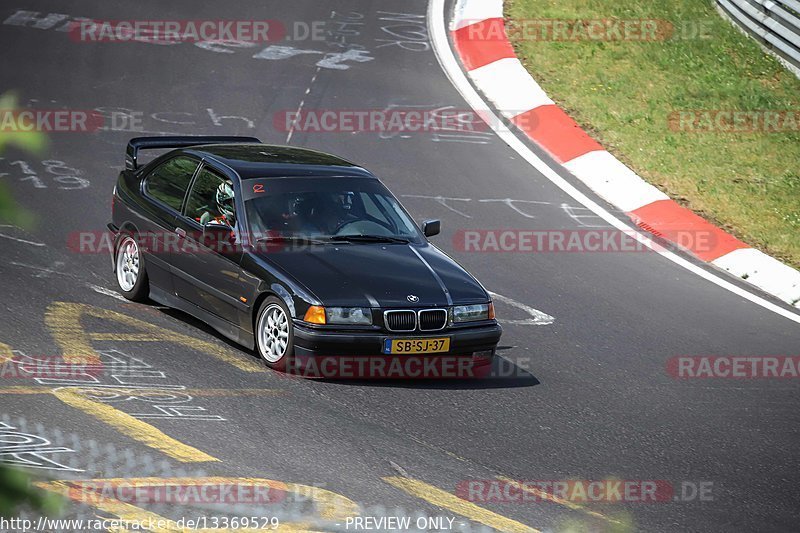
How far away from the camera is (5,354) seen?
7410mm

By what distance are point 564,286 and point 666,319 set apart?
41.0 inches

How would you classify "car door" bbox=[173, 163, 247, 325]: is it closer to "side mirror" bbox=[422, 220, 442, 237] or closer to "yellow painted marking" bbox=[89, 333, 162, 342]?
"yellow painted marking" bbox=[89, 333, 162, 342]

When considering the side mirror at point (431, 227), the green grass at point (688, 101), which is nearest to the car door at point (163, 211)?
the side mirror at point (431, 227)

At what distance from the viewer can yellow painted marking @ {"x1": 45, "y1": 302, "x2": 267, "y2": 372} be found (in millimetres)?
7754

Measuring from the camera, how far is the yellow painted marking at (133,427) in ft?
19.7

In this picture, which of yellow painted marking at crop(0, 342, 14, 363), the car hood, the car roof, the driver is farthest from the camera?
the car roof

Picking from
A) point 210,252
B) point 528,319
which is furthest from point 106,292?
point 528,319

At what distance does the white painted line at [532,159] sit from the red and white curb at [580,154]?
7.4 inches

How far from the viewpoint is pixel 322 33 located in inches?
682

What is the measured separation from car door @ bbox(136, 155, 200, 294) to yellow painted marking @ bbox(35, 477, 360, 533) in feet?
11.1

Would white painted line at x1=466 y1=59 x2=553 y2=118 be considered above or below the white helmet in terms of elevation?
above

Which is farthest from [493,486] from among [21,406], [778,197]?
[778,197]

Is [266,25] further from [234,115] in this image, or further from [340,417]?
[340,417]

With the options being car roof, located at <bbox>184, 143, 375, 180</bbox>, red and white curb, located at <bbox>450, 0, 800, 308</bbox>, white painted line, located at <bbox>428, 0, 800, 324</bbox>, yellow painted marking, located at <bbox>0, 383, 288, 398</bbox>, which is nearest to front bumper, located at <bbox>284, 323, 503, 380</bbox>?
yellow painted marking, located at <bbox>0, 383, 288, 398</bbox>
